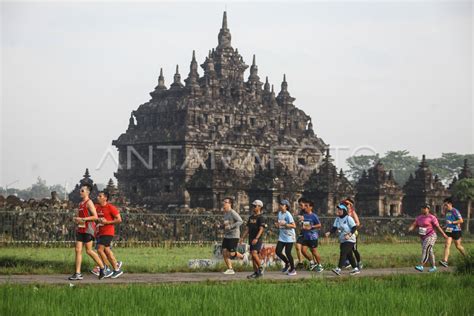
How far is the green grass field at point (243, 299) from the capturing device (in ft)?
43.6

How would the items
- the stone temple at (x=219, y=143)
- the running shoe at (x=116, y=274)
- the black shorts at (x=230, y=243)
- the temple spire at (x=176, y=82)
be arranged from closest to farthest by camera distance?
the running shoe at (x=116, y=274) → the black shorts at (x=230, y=243) → the stone temple at (x=219, y=143) → the temple spire at (x=176, y=82)

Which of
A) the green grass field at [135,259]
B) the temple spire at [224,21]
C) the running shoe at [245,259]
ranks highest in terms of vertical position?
the temple spire at [224,21]

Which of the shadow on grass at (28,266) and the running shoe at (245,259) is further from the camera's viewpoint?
the running shoe at (245,259)

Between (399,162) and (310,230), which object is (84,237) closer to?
(310,230)

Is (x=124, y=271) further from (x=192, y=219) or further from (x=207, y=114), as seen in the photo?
(x=207, y=114)

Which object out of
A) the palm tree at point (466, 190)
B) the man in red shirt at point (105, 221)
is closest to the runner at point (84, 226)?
the man in red shirt at point (105, 221)

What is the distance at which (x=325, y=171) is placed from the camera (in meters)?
60.6

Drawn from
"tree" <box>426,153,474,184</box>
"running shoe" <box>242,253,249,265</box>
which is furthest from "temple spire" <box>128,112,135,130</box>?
"tree" <box>426,153,474,184</box>

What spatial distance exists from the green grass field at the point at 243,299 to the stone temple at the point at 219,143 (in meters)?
38.2

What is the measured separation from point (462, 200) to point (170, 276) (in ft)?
158

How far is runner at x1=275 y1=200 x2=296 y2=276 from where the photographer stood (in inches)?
830

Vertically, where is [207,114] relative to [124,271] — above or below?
above

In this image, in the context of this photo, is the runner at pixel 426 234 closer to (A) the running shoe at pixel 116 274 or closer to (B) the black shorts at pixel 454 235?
A: (B) the black shorts at pixel 454 235

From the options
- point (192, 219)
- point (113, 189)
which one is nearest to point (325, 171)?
point (113, 189)
